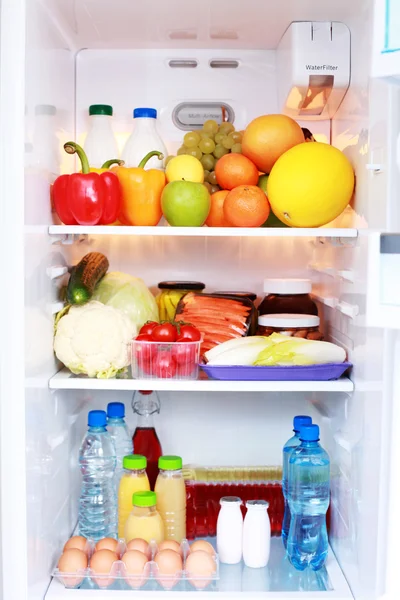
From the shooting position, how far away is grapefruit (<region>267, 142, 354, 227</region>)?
1541mm

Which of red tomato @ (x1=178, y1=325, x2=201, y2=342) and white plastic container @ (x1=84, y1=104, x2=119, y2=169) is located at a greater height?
white plastic container @ (x1=84, y1=104, x2=119, y2=169)

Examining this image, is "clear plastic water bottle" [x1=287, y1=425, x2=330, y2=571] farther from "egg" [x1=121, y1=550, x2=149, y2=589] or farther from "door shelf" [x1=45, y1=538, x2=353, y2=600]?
"egg" [x1=121, y1=550, x2=149, y2=589]

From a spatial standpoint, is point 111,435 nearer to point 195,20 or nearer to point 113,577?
point 113,577

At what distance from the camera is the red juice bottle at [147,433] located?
6.10ft

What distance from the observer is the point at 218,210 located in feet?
5.63

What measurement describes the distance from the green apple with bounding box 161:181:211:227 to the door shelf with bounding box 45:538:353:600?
75cm

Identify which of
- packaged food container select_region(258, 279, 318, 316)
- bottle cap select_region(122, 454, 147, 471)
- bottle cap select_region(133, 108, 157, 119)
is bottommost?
bottle cap select_region(122, 454, 147, 471)

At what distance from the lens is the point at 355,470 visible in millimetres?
1527

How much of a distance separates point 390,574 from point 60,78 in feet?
4.03

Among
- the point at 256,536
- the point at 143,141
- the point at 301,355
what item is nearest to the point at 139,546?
the point at 256,536

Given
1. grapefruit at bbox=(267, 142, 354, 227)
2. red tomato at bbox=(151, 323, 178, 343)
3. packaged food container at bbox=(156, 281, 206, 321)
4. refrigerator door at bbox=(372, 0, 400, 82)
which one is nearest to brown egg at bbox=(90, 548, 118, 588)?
red tomato at bbox=(151, 323, 178, 343)

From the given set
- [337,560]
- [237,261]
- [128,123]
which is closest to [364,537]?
[337,560]

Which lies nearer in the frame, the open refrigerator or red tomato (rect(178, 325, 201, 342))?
the open refrigerator

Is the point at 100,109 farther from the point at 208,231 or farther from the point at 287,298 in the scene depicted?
the point at 287,298
